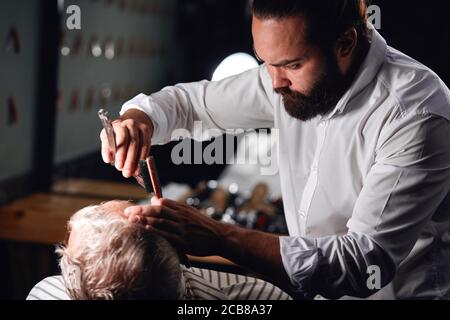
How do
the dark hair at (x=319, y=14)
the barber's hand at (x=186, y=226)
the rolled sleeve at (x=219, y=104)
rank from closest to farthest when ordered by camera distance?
the barber's hand at (x=186, y=226) → the dark hair at (x=319, y=14) → the rolled sleeve at (x=219, y=104)

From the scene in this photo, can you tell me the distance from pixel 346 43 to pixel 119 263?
2.85ft

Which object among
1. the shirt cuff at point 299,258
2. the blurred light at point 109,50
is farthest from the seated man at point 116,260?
the blurred light at point 109,50

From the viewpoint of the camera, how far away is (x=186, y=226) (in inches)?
52.0

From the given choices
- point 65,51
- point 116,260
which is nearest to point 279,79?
point 116,260

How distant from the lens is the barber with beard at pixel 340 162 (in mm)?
1422

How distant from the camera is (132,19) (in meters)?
4.40

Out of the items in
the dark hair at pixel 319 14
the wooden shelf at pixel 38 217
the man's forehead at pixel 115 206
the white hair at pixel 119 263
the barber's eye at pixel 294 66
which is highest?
the dark hair at pixel 319 14

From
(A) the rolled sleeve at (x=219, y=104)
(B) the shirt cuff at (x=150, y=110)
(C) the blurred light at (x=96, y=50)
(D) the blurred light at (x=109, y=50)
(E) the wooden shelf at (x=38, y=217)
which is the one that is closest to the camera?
(B) the shirt cuff at (x=150, y=110)

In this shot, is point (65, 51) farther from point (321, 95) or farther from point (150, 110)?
point (321, 95)

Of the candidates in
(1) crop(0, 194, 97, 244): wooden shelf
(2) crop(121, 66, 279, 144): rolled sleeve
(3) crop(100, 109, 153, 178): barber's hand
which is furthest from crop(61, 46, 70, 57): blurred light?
(3) crop(100, 109, 153, 178): barber's hand

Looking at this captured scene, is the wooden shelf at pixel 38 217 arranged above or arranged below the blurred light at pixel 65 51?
below

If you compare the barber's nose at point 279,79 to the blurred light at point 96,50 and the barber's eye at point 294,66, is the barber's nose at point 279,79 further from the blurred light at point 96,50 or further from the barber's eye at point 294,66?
the blurred light at point 96,50

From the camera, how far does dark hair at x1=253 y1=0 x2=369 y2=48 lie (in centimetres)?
154

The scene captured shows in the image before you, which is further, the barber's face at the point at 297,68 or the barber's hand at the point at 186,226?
the barber's face at the point at 297,68
